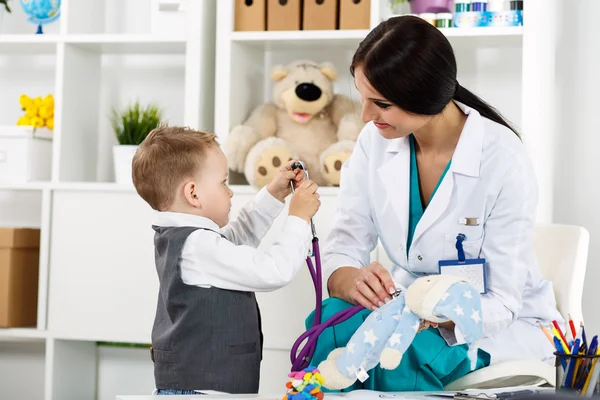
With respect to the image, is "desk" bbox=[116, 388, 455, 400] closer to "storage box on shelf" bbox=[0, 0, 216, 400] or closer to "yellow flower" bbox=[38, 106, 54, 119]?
"storage box on shelf" bbox=[0, 0, 216, 400]

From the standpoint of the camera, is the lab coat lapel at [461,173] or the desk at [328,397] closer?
the desk at [328,397]

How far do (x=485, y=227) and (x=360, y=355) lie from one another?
0.46m

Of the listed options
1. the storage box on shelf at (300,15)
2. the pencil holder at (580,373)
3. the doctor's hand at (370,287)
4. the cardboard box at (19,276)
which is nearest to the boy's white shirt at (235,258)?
the doctor's hand at (370,287)

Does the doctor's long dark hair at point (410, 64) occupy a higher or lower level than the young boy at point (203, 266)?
higher

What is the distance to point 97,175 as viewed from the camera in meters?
2.85

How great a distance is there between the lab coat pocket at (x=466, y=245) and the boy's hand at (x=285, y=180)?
0.34m

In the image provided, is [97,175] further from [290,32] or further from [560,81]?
[560,81]

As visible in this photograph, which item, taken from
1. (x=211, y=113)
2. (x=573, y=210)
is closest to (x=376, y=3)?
(x=211, y=113)

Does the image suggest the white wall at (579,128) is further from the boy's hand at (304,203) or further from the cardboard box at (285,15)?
the boy's hand at (304,203)

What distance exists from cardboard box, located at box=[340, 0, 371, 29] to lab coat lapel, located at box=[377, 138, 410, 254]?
0.77 meters

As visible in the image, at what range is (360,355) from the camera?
1.36 meters

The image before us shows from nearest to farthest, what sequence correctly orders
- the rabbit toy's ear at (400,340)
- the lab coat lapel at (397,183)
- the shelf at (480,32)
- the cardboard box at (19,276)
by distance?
the rabbit toy's ear at (400,340), the lab coat lapel at (397,183), the shelf at (480,32), the cardboard box at (19,276)

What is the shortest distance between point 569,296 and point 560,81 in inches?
39.0

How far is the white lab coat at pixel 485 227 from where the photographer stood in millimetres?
1613
